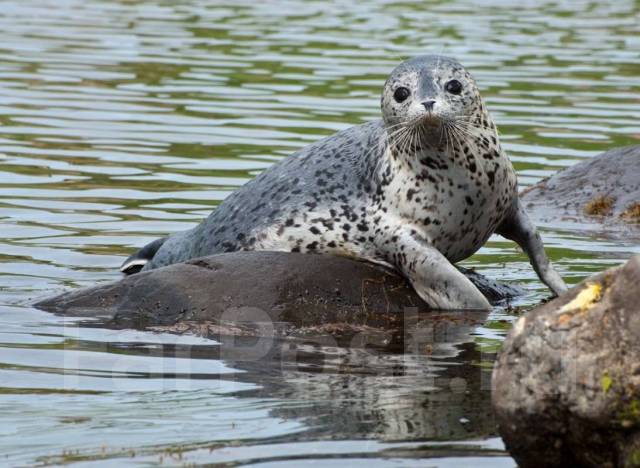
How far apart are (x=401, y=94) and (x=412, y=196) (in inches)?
21.6

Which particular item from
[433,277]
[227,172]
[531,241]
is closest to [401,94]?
[433,277]

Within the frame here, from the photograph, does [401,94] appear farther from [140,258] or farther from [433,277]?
[140,258]

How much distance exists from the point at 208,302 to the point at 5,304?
111 centimetres

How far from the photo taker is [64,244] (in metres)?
9.98

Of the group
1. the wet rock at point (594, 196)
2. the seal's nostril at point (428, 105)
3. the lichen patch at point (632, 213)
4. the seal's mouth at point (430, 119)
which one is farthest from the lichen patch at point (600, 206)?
the seal's nostril at point (428, 105)

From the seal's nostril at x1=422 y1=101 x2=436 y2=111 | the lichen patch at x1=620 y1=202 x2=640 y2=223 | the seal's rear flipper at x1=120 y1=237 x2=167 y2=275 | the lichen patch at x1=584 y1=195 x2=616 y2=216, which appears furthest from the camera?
the lichen patch at x1=584 y1=195 x2=616 y2=216

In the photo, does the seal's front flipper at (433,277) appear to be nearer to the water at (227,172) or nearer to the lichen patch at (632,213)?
the water at (227,172)

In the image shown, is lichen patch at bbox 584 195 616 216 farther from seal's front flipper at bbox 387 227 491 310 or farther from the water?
seal's front flipper at bbox 387 227 491 310

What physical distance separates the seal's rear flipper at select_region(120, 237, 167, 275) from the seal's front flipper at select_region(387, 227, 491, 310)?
184 cm

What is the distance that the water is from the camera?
18.0 ft

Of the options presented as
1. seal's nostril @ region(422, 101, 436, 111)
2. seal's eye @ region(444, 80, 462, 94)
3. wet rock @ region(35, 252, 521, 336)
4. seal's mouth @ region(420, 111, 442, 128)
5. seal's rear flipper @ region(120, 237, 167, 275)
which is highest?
seal's eye @ region(444, 80, 462, 94)

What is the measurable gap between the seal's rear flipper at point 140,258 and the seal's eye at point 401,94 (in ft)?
6.80

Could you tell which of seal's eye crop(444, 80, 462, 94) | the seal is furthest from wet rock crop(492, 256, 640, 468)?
seal's eye crop(444, 80, 462, 94)

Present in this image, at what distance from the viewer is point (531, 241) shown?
27.7ft
